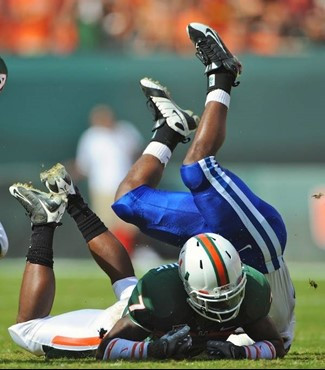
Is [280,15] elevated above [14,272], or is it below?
above

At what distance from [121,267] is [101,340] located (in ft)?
3.04

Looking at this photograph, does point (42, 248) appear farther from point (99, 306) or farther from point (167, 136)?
point (99, 306)

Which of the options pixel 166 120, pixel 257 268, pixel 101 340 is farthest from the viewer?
pixel 166 120

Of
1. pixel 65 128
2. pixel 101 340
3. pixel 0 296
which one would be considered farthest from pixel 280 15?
pixel 101 340

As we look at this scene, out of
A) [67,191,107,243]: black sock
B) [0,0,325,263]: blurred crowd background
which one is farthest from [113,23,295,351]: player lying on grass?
[0,0,325,263]: blurred crowd background

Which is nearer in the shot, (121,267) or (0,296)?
(121,267)

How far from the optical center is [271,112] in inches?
569

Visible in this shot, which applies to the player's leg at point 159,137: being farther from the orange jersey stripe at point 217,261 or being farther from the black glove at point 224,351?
the black glove at point 224,351

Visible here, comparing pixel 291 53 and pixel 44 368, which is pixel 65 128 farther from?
pixel 44 368

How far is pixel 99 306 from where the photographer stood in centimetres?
1000

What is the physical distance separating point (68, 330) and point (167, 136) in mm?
1839

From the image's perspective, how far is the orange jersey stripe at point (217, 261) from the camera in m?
5.51

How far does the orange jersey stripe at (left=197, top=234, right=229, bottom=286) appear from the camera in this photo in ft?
18.1

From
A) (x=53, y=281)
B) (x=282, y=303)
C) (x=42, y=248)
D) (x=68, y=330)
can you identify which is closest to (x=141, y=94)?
(x=42, y=248)
